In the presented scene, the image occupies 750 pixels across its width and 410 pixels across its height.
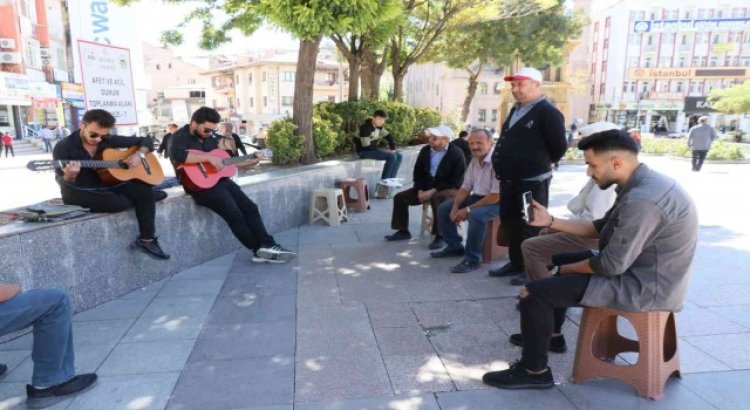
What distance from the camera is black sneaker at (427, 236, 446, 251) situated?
6039mm

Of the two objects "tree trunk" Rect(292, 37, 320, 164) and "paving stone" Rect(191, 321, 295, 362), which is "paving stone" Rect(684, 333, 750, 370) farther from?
"tree trunk" Rect(292, 37, 320, 164)

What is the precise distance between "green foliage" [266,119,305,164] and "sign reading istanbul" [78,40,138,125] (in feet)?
10.1

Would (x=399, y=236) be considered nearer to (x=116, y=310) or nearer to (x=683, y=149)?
(x=116, y=310)

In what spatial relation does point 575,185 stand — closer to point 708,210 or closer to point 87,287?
point 708,210

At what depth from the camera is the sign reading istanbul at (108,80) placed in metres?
4.70

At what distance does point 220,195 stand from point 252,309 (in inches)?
61.3

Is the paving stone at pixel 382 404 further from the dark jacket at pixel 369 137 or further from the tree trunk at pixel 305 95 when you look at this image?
the dark jacket at pixel 369 137

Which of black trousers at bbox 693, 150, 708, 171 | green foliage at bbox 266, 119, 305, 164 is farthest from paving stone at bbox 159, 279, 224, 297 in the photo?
black trousers at bbox 693, 150, 708, 171

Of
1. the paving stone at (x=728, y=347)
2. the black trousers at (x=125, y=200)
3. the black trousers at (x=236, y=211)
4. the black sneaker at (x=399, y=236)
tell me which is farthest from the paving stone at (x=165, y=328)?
the paving stone at (x=728, y=347)

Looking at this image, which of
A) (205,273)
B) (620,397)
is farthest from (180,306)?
(620,397)

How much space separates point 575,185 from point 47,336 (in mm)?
10952

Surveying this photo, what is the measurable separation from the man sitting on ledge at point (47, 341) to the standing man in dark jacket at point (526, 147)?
11.3 ft

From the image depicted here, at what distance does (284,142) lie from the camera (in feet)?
27.0

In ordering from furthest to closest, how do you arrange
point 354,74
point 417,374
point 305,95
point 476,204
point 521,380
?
point 354,74, point 305,95, point 476,204, point 417,374, point 521,380
